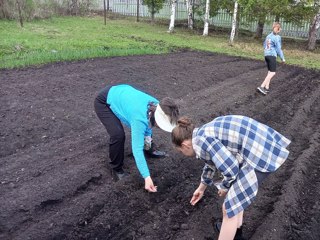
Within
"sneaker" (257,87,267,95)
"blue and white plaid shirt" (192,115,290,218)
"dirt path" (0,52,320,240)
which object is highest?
"blue and white plaid shirt" (192,115,290,218)

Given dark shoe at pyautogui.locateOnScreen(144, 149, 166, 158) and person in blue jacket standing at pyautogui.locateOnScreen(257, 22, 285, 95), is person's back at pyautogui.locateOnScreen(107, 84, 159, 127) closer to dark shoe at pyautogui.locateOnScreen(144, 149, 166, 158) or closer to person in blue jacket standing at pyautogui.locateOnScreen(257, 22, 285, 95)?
dark shoe at pyautogui.locateOnScreen(144, 149, 166, 158)

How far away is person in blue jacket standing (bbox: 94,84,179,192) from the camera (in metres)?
3.33

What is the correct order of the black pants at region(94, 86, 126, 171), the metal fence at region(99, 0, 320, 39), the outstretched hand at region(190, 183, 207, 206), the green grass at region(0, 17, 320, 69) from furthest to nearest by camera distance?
the metal fence at region(99, 0, 320, 39)
the green grass at region(0, 17, 320, 69)
the black pants at region(94, 86, 126, 171)
the outstretched hand at region(190, 183, 207, 206)

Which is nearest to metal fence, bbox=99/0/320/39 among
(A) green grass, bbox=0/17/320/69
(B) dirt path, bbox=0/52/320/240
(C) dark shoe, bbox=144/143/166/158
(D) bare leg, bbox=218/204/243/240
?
(A) green grass, bbox=0/17/320/69

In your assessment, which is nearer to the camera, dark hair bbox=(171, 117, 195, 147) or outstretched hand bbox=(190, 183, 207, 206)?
dark hair bbox=(171, 117, 195, 147)

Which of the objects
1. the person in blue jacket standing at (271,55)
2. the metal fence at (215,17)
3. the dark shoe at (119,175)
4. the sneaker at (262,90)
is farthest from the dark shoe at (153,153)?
the metal fence at (215,17)

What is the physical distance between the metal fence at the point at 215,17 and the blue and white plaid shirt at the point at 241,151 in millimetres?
16394

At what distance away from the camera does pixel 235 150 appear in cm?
299

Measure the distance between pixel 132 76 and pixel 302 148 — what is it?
14.9 ft

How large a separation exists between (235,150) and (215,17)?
21685mm

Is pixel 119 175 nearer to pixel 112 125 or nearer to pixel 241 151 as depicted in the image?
pixel 112 125

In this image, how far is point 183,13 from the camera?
25359 mm

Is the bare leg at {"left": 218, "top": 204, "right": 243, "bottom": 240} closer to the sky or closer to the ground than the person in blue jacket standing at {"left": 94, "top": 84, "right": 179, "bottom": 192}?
closer to the ground

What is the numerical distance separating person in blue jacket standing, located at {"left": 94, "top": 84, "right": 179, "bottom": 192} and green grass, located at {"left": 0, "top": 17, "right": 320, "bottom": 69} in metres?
6.10
